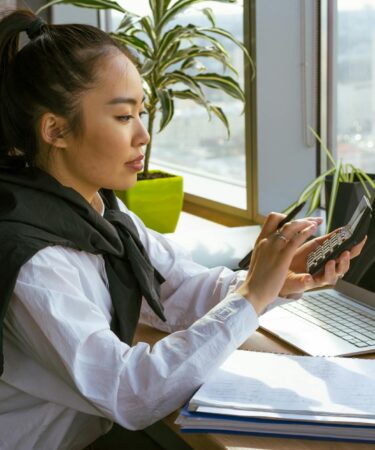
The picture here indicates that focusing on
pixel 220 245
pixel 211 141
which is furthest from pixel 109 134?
pixel 211 141

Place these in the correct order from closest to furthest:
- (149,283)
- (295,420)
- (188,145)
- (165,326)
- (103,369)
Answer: (295,420), (103,369), (149,283), (165,326), (188,145)

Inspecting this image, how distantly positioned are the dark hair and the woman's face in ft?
0.07

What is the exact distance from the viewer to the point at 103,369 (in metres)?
1.18

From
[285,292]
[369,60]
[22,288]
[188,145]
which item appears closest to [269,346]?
[285,292]

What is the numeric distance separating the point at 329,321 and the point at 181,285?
0.33m

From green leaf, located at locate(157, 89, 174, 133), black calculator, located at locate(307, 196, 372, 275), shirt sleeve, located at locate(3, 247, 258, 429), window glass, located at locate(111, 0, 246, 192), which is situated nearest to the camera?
shirt sleeve, located at locate(3, 247, 258, 429)

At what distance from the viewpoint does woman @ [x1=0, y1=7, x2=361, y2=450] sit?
1.18 metres

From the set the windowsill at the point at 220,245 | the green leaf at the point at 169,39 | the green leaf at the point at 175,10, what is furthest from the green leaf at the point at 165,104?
the windowsill at the point at 220,245

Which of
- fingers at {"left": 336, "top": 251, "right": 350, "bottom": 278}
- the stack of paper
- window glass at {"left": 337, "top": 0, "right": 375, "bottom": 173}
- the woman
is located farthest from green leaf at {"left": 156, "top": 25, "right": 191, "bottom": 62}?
the stack of paper

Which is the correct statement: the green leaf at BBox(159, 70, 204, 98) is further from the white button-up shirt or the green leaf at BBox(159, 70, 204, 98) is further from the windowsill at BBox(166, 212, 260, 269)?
the white button-up shirt

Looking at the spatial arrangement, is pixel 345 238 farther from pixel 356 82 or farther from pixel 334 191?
pixel 356 82

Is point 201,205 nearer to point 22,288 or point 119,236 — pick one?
point 119,236

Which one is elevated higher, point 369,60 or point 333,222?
point 369,60

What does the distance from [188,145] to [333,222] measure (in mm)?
1995
